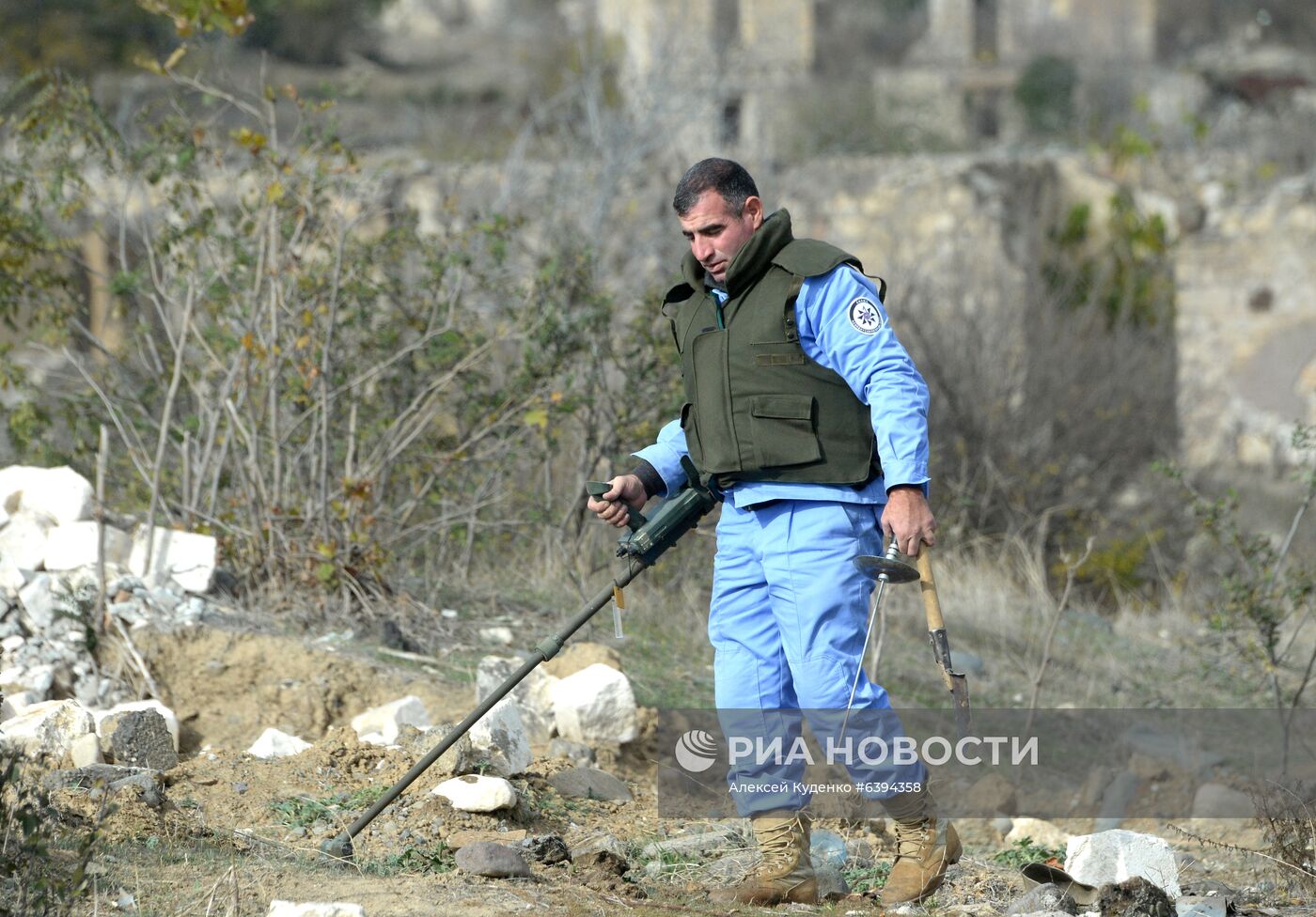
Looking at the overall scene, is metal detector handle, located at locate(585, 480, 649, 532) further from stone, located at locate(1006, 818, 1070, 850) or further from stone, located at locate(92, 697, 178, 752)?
stone, located at locate(1006, 818, 1070, 850)

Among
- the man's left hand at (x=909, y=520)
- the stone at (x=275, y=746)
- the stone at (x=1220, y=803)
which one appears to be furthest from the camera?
the stone at (x=1220, y=803)

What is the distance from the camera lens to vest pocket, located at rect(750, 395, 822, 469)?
3.69m

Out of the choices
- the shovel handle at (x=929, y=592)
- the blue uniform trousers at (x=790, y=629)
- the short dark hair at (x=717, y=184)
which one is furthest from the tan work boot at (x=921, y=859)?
the short dark hair at (x=717, y=184)

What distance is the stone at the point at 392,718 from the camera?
5.07m

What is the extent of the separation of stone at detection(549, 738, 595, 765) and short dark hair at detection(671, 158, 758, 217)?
201cm

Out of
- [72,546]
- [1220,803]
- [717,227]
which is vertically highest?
[717,227]

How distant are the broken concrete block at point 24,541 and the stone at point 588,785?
97.4 inches

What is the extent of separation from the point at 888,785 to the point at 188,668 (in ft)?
9.94

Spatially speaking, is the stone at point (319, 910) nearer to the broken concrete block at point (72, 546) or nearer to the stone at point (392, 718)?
the stone at point (392, 718)

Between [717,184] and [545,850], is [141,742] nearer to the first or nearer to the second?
[545,850]

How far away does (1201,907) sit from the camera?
152 inches

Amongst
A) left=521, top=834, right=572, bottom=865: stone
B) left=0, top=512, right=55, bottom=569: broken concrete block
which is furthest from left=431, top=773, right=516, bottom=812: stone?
left=0, top=512, right=55, bottom=569: broken concrete block

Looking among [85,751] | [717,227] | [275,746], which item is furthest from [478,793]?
[717,227]

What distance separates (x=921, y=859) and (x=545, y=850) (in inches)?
37.3
